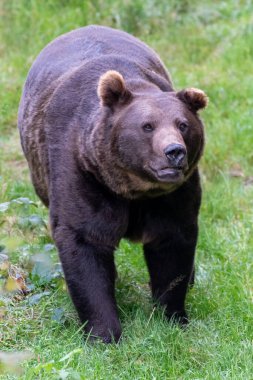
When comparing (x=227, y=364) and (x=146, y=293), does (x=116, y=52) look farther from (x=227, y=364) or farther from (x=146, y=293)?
(x=227, y=364)

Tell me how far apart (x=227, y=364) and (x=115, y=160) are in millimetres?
1304

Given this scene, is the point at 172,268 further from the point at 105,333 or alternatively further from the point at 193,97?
the point at 193,97

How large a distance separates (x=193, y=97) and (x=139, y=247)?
193 cm

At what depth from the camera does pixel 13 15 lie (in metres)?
10.9

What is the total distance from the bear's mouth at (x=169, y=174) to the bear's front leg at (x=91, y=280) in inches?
28.3

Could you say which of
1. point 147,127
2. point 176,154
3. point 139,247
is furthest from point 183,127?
point 139,247

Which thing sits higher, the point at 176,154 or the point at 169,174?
the point at 176,154

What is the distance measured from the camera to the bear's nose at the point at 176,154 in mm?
4875

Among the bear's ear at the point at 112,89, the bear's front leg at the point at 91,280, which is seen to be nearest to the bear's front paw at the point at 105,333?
the bear's front leg at the point at 91,280

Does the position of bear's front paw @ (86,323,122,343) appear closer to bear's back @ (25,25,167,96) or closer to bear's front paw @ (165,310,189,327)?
bear's front paw @ (165,310,189,327)

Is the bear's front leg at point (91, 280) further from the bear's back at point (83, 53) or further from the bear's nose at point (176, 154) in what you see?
the bear's back at point (83, 53)

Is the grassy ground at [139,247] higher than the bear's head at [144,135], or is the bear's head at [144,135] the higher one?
the bear's head at [144,135]

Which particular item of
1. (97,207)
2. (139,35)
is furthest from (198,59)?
(97,207)

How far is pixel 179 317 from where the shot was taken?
596 centimetres
